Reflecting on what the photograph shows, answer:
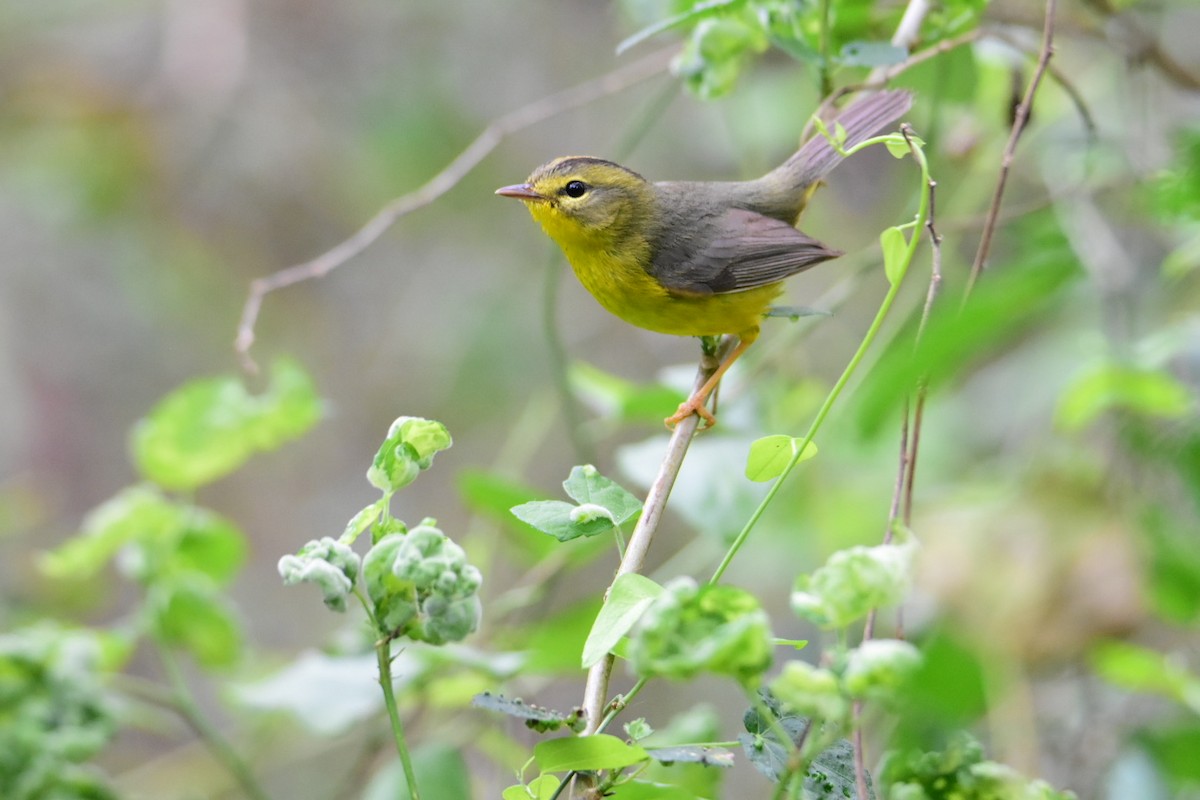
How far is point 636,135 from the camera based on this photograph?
2879mm

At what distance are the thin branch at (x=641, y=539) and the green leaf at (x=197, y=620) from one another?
3.98ft

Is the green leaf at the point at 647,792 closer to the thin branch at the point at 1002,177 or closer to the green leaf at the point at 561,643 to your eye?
the thin branch at the point at 1002,177

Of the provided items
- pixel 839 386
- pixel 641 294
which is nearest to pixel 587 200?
pixel 641 294

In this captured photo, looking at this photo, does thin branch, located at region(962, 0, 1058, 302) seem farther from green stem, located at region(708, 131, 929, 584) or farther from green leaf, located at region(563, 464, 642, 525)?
green leaf, located at region(563, 464, 642, 525)

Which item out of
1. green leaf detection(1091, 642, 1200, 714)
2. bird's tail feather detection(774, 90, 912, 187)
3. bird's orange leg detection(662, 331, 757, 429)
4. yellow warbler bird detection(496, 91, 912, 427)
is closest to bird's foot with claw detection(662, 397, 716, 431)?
bird's orange leg detection(662, 331, 757, 429)

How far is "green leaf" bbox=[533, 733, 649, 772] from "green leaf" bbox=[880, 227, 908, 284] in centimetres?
63

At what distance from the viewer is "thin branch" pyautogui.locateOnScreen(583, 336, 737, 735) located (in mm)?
1367

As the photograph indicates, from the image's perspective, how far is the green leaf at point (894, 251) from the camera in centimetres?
139

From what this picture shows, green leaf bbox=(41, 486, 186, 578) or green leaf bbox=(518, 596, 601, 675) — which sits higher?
green leaf bbox=(41, 486, 186, 578)

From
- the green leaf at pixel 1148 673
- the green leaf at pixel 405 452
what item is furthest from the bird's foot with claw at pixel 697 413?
the green leaf at pixel 405 452

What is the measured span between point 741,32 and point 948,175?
2.06 meters

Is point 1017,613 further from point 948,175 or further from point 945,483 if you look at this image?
point 948,175

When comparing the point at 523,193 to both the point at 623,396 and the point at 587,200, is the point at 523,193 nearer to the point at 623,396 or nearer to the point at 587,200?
the point at 587,200

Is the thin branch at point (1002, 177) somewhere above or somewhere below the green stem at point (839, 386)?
above
